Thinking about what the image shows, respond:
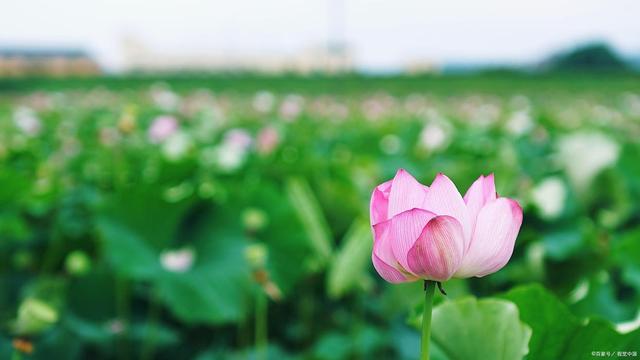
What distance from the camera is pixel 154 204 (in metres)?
1.19

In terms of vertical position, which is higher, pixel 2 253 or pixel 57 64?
pixel 57 64

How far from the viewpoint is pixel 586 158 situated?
1356 millimetres

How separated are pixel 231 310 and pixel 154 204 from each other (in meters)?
0.25

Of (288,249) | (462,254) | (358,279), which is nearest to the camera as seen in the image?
(462,254)

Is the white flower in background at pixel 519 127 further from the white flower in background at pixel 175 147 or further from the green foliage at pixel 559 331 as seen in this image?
the green foliage at pixel 559 331

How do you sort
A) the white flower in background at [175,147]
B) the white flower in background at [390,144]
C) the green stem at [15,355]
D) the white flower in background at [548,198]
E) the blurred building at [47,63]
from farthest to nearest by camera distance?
the blurred building at [47,63]
the white flower in background at [390,144]
the white flower in background at [175,147]
the white flower in background at [548,198]
the green stem at [15,355]

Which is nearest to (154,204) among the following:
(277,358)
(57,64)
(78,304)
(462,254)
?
(78,304)

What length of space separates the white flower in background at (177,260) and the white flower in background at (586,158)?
32.2 inches

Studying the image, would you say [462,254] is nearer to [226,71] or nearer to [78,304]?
[78,304]

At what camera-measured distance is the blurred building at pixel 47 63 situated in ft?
67.3

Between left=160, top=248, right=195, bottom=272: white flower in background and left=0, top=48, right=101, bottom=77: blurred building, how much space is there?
1920 cm


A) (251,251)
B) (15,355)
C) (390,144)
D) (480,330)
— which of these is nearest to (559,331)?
(480,330)

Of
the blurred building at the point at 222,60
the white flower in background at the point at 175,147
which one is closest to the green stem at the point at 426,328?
the white flower in background at the point at 175,147

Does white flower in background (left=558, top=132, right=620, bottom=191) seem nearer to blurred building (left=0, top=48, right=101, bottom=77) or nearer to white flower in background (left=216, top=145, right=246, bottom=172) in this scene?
white flower in background (left=216, top=145, right=246, bottom=172)
